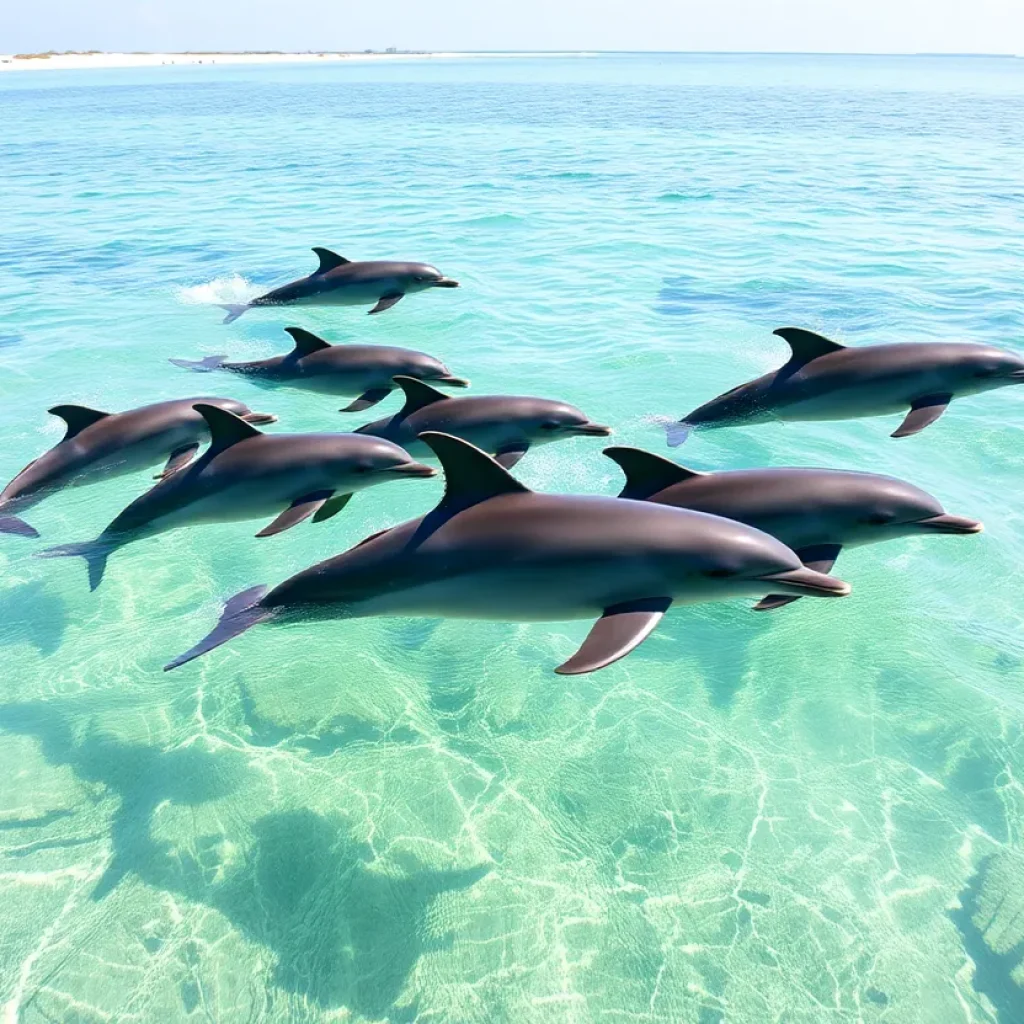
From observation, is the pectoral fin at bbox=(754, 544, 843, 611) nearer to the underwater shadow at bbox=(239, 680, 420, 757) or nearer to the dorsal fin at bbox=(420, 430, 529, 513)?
the dorsal fin at bbox=(420, 430, 529, 513)

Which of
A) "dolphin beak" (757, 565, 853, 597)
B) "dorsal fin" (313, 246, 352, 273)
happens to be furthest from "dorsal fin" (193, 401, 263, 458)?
"dorsal fin" (313, 246, 352, 273)

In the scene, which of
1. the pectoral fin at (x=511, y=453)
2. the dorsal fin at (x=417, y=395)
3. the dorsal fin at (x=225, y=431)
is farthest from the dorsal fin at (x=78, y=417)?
the pectoral fin at (x=511, y=453)

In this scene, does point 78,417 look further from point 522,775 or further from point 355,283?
point 355,283

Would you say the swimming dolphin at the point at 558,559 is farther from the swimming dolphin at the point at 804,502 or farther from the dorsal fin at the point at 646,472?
the swimming dolphin at the point at 804,502

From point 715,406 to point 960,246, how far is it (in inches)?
703

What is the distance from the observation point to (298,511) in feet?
22.4

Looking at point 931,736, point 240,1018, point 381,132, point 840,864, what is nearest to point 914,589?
point 931,736

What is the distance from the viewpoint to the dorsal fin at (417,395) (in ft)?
23.4

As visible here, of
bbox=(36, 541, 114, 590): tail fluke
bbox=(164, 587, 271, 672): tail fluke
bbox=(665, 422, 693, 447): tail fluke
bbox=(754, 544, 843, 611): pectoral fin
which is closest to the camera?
bbox=(164, 587, 271, 672): tail fluke

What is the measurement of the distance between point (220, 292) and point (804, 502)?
16160 millimetres

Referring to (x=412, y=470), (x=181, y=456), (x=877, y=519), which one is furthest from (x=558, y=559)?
(x=181, y=456)

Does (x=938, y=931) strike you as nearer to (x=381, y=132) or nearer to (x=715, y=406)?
(x=715, y=406)

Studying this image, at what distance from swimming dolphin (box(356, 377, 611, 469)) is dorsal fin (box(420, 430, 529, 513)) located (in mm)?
2685

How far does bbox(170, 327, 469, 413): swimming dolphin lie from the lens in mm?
9367
